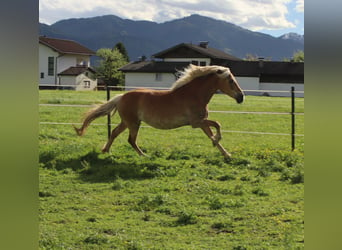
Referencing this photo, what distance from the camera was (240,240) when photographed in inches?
141

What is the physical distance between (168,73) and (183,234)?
1228 inches

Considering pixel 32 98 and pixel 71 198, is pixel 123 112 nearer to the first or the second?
pixel 71 198

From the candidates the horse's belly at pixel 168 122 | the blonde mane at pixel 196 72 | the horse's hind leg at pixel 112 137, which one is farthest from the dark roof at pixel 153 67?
the blonde mane at pixel 196 72

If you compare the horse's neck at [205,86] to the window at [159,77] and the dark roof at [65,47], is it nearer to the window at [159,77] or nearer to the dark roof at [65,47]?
the window at [159,77]

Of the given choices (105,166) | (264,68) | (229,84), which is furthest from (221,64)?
(105,166)

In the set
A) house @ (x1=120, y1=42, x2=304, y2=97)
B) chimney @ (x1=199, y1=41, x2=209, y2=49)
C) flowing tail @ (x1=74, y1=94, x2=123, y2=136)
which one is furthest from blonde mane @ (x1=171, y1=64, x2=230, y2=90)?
house @ (x1=120, y1=42, x2=304, y2=97)

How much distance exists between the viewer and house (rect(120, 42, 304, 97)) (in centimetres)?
3269

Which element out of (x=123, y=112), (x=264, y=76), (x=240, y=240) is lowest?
(x=240, y=240)

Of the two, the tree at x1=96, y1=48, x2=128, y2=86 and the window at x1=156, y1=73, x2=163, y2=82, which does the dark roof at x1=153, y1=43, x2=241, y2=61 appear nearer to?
the window at x1=156, y1=73, x2=163, y2=82

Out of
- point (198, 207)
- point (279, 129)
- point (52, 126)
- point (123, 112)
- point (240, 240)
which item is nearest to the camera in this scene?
point (240, 240)

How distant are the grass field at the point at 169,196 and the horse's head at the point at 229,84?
3.74 ft

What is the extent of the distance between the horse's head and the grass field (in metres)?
1.14
